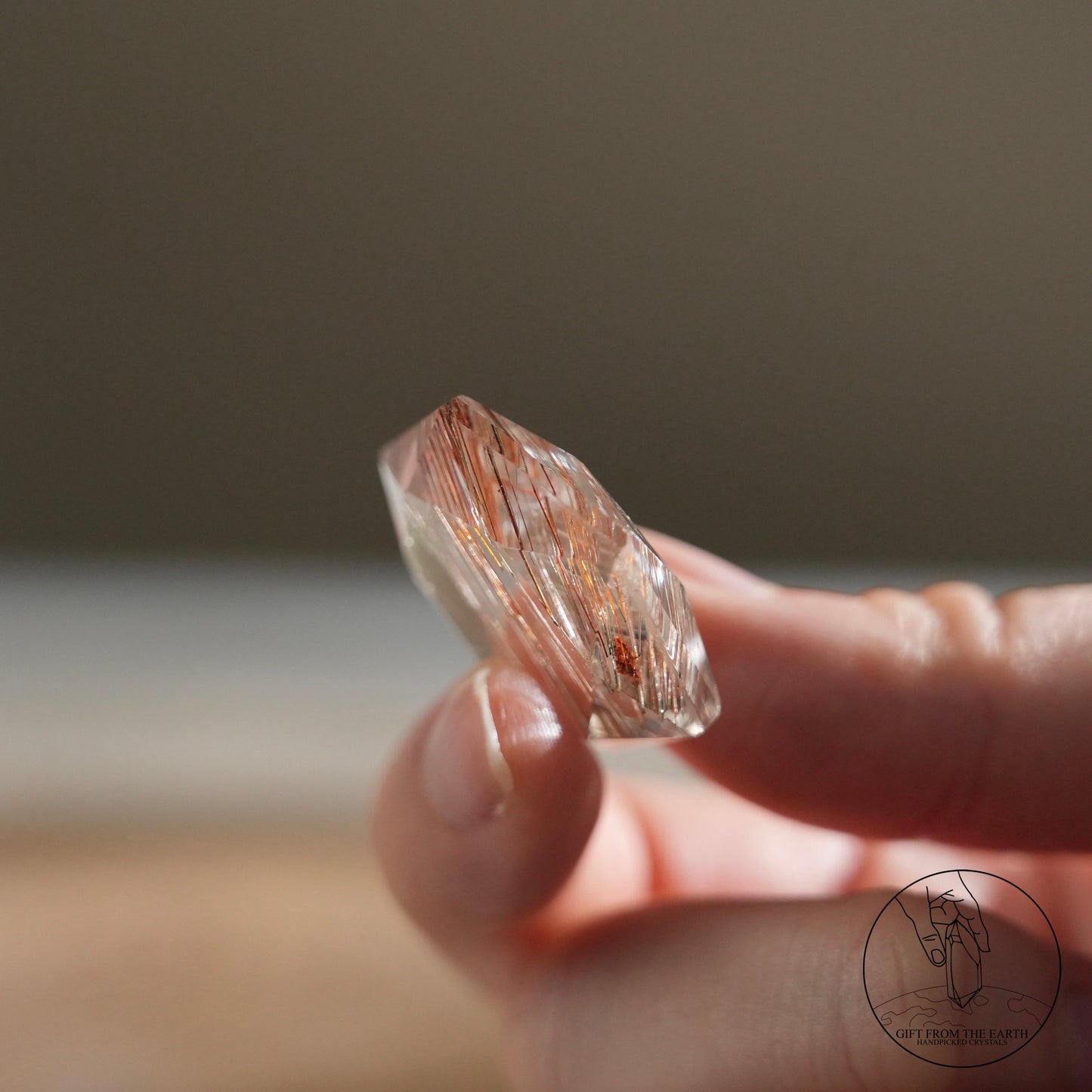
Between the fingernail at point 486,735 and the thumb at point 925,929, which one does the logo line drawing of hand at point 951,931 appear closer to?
the thumb at point 925,929

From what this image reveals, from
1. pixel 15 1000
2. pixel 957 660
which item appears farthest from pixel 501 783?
pixel 15 1000

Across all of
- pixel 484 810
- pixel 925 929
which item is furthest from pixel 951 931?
pixel 484 810

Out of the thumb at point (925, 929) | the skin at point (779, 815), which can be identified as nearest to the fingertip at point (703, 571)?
the skin at point (779, 815)

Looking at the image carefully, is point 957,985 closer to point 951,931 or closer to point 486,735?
point 951,931

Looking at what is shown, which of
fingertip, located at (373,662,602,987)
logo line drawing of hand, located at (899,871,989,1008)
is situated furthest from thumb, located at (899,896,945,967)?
fingertip, located at (373,662,602,987)

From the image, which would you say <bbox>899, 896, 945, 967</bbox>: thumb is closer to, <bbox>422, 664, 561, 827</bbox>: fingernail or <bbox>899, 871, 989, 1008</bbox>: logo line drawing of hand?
<bbox>899, 871, 989, 1008</bbox>: logo line drawing of hand
